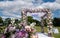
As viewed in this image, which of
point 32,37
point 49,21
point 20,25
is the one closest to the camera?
point 32,37

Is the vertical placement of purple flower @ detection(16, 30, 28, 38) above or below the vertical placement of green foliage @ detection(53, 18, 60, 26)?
above

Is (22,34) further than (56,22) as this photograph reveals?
No

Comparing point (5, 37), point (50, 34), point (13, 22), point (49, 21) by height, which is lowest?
point (50, 34)

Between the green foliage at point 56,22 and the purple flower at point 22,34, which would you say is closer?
the purple flower at point 22,34

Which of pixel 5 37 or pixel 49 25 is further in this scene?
pixel 49 25

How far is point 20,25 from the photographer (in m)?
2.51

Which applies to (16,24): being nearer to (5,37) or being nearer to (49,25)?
(5,37)

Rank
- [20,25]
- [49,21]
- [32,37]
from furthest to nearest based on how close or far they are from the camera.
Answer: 1. [49,21]
2. [20,25]
3. [32,37]

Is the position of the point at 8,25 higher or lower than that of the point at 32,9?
higher

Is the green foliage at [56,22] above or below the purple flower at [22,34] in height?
below

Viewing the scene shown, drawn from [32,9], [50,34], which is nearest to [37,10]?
[32,9]

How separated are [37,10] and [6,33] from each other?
1235 cm

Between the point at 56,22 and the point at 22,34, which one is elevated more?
the point at 22,34

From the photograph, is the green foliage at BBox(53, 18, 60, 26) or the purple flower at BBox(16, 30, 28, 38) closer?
the purple flower at BBox(16, 30, 28, 38)
